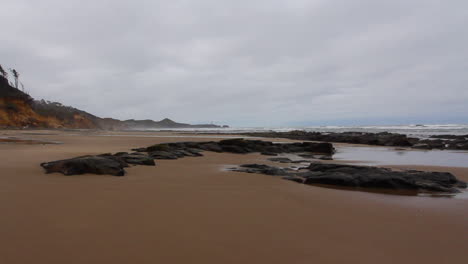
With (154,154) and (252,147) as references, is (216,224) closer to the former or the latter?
(154,154)

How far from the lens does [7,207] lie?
3.52 metres

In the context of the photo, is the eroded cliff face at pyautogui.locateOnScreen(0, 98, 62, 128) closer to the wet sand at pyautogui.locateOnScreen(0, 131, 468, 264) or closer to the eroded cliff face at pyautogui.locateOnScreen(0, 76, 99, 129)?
the eroded cliff face at pyautogui.locateOnScreen(0, 76, 99, 129)

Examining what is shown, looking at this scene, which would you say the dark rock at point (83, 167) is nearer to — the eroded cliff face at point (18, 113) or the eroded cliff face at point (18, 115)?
the eroded cliff face at point (18, 113)

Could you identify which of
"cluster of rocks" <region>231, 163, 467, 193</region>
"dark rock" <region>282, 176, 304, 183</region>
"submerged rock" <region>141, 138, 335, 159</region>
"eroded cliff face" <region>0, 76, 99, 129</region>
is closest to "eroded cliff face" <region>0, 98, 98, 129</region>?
"eroded cliff face" <region>0, 76, 99, 129</region>

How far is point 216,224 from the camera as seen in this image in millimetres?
3203

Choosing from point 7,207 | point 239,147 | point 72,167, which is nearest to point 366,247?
point 7,207

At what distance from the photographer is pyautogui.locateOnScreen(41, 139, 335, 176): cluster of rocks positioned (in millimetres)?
6027

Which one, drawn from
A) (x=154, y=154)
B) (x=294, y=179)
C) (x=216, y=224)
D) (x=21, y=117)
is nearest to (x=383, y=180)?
(x=294, y=179)

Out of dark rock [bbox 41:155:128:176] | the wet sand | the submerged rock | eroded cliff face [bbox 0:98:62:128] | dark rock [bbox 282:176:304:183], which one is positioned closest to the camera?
the wet sand

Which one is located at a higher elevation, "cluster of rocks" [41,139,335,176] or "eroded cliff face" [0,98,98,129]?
"eroded cliff face" [0,98,98,129]

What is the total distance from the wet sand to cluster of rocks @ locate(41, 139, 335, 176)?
76cm

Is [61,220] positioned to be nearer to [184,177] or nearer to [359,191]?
[184,177]

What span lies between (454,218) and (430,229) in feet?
2.64

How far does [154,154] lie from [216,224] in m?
7.44
